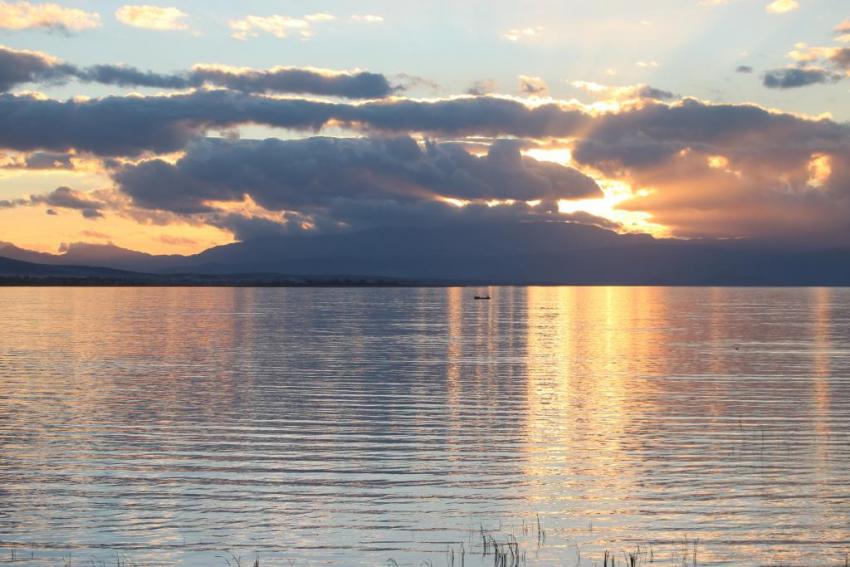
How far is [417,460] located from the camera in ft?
95.8

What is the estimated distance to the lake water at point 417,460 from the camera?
809 inches

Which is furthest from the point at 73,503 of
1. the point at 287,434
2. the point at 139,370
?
the point at 139,370

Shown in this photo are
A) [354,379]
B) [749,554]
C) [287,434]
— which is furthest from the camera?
[354,379]

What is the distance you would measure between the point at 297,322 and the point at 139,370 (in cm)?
6469

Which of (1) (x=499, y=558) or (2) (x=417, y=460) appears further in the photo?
(2) (x=417, y=460)

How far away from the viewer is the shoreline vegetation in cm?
1895

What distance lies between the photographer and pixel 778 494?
24.8 metres

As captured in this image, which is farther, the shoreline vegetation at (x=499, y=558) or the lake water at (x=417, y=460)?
the lake water at (x=417, y=460)

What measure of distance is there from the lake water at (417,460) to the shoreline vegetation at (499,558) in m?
0.08

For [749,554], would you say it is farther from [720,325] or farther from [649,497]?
[720,325]

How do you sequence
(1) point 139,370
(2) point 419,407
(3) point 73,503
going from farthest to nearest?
1. (1) point 139,370
2. (2) point 419,407
3. (3) point 73,503

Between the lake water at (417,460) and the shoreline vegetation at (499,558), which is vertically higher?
the lake water at (417,460)

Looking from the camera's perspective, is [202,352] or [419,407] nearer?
[419,407]

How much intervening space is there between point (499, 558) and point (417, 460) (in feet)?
32.5
